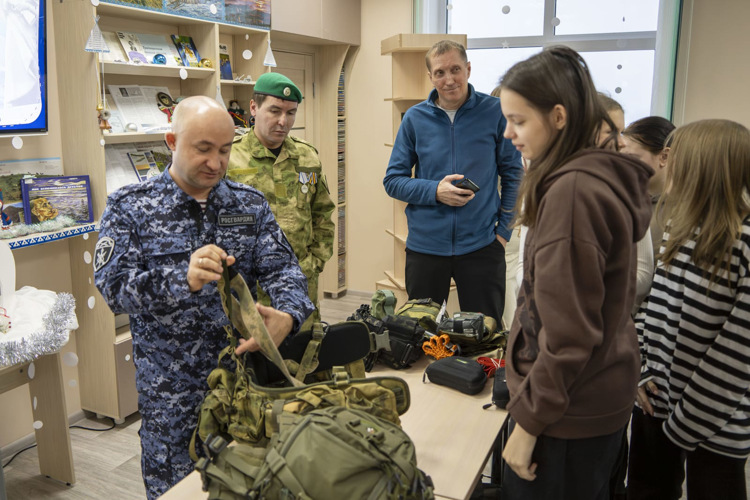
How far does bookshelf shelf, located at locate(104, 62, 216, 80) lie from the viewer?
3.03 metres

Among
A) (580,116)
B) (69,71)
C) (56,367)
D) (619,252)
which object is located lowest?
(56,367)

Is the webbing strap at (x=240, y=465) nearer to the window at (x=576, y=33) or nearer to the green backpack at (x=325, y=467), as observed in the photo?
the green backpack at (x=325, y=467)

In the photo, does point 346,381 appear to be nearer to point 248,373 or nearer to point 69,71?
point 248,373

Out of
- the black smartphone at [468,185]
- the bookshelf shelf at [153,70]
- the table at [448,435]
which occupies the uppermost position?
the bookshelf shelf at [153,70]

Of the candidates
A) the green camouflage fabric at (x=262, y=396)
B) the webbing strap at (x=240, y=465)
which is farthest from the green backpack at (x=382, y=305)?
the webbing strap at (x=240, y=465)

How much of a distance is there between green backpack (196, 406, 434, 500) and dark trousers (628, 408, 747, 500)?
3.50ft

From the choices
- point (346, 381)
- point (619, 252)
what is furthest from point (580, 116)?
point (346, 381)

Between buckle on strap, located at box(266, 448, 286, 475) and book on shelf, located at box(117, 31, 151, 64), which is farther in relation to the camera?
book on shelf, located at box(117, 31, 151, 64)

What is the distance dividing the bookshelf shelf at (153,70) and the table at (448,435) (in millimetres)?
2193

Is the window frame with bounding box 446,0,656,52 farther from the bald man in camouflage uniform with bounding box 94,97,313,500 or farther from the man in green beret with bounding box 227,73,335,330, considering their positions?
the bald man in camouflage uniform with bounding box 94,97,313,500

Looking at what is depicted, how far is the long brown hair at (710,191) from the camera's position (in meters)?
1.56

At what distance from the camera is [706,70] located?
4250 millimetres

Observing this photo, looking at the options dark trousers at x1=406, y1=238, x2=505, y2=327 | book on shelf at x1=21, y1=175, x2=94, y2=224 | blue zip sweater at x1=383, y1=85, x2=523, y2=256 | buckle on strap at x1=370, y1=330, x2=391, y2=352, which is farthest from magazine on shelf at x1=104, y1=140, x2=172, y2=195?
buckle on strap at x1=370, y1=330, x2=391, y2=352

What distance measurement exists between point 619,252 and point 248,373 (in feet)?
2.81
